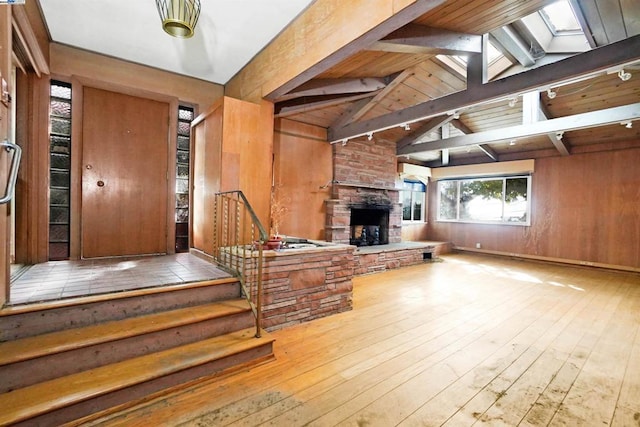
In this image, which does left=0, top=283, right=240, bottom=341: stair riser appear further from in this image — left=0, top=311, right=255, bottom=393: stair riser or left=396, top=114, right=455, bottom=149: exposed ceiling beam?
left=396, top=114, right=455, bottom=149: exposed ceiling beam

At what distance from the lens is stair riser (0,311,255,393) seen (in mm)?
1694

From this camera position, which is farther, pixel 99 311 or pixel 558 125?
pixel 558 125

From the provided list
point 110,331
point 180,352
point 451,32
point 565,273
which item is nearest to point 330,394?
point 180,352

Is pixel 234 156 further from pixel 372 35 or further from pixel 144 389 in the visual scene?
pixel 144 389

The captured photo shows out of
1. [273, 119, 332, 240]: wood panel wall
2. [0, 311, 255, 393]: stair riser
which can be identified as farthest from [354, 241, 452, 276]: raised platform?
[0, 311, 255, 393]: stair riser

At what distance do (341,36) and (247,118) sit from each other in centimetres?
158

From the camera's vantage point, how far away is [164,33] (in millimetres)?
3266

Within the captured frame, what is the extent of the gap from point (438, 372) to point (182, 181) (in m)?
4.02

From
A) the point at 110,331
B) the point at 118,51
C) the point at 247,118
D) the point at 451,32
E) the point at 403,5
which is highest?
the point at 451,32

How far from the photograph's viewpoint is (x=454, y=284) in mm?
4832

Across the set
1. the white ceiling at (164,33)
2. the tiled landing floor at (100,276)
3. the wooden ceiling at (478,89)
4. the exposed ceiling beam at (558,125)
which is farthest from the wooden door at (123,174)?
the exposed ceiling beam at (558,125)

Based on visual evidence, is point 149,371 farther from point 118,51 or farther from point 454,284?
point 454,284

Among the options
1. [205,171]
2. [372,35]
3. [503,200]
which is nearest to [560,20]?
[372,35]

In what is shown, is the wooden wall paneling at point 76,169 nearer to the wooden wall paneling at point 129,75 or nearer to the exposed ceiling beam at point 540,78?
the wooden wall paneling at point 129,75
